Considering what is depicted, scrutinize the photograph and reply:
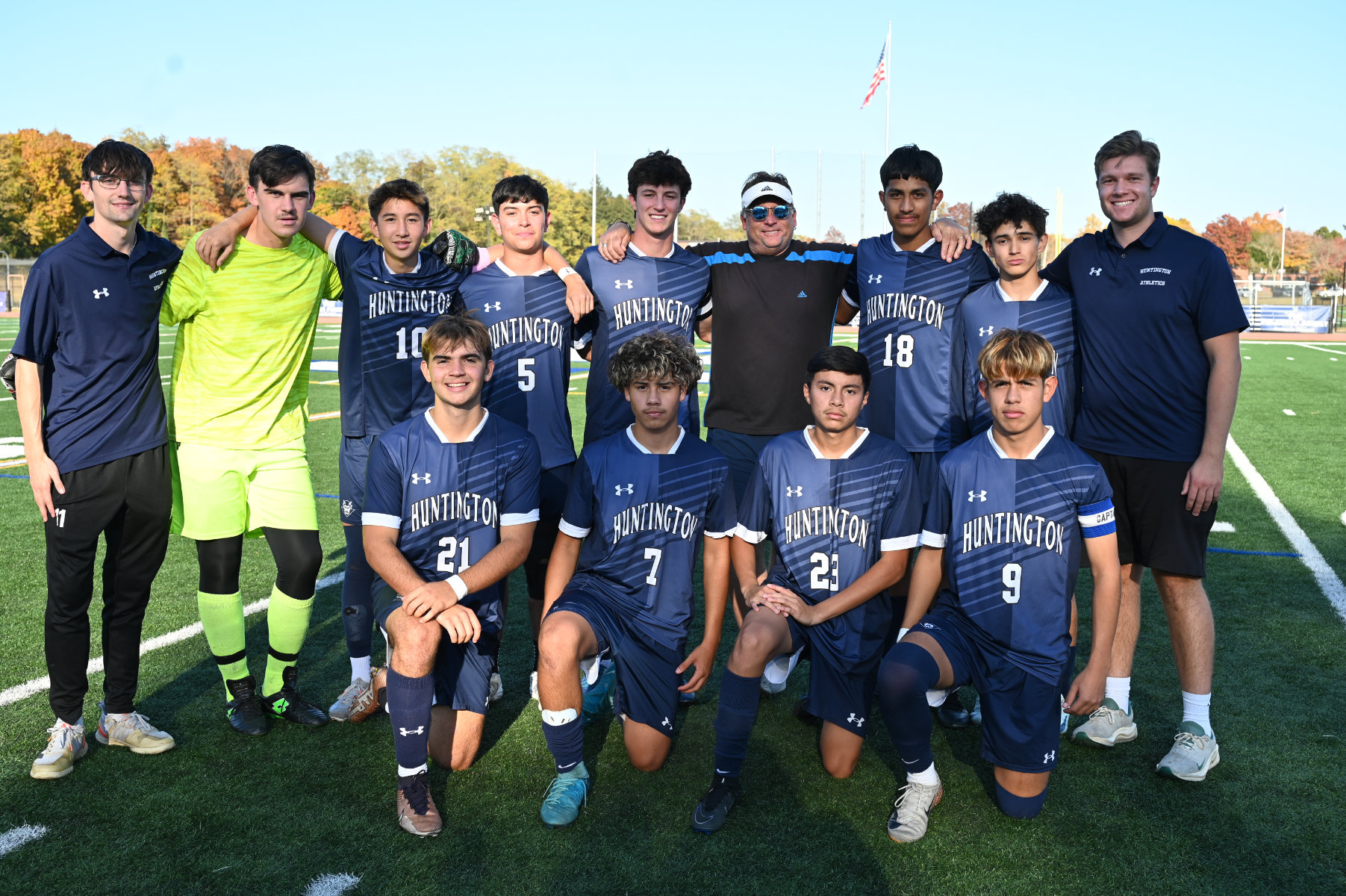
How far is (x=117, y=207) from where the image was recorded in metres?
3.55

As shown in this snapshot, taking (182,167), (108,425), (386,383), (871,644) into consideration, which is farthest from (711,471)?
(182,167)

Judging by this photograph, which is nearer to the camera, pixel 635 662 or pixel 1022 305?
pixel 635 662

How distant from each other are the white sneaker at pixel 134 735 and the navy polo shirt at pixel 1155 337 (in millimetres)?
3749

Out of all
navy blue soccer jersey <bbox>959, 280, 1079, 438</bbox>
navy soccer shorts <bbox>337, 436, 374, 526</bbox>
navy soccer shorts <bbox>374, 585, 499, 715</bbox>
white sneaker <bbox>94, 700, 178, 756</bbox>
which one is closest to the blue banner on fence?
navy blue soccer jersey <bbox>959, 280, 1079, 438</bbox>

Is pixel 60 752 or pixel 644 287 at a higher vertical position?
pixel 644 287

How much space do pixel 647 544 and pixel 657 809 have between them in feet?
3.12

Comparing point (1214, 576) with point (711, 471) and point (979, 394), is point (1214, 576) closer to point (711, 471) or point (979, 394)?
point (979, 394)

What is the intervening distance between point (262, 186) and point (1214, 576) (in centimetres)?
564

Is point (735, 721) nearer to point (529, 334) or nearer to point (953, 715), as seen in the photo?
point (953, 715)

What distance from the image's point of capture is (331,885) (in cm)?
283

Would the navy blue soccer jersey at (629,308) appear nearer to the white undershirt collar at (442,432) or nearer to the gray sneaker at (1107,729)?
the white undershirt collar at (442,432)

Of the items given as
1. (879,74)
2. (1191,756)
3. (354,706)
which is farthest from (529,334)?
(879,74)

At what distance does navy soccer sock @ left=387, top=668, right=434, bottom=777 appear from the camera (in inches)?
127

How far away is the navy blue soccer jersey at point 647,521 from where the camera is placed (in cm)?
373
